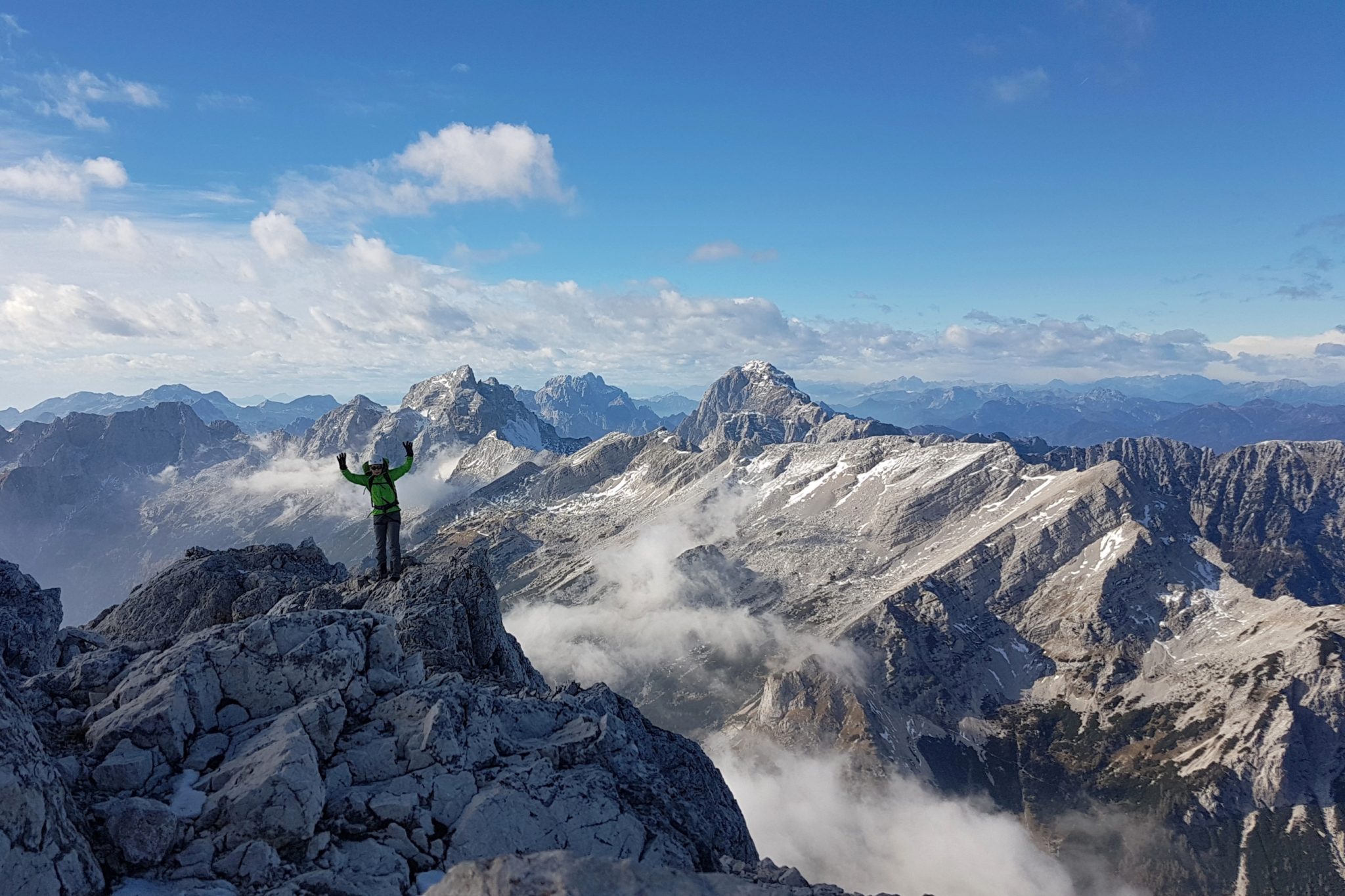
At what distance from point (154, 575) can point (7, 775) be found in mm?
47393

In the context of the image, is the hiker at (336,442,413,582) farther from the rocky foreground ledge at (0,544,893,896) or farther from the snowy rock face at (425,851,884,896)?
the snowy rock face at (425,851,884,896)

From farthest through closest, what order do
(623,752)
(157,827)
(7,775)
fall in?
(623,752)
(157,827)
(7,775)

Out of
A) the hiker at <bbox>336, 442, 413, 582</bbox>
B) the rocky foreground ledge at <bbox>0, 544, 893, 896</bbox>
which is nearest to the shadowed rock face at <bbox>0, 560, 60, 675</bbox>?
the rocky foreground ledge at <bbox>0, 544, 893, 896</bbox>

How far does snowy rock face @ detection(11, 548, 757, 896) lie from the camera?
15.9 metres

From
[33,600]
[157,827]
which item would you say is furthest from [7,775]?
[33,600]

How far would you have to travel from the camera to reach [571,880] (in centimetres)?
1037

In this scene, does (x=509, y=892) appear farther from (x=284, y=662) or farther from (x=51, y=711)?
(x=51, y=711)

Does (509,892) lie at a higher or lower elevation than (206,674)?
higher

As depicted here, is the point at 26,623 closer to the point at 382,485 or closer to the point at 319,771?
the point at 382,485

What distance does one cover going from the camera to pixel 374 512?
117 ft

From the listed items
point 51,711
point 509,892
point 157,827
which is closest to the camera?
point 509,892

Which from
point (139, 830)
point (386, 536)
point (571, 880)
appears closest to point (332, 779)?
point (139, 830)

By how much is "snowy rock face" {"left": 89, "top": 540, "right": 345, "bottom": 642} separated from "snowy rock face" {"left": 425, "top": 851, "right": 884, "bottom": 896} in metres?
41.9

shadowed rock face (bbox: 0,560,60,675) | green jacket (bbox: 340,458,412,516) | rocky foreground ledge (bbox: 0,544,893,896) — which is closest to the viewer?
rocky foreground ledge (bbox: 0,544,893,896)
